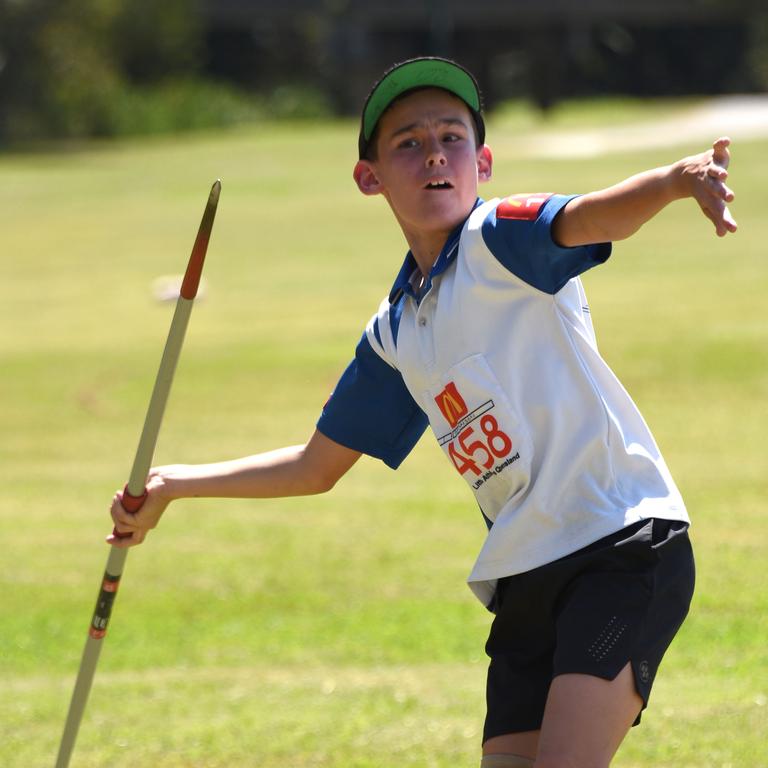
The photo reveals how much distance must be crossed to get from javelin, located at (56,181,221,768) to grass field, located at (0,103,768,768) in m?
0.90

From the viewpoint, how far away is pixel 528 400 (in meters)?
3.39

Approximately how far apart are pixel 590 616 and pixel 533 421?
423 mm

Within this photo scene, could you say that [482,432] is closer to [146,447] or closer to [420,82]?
[420,82]

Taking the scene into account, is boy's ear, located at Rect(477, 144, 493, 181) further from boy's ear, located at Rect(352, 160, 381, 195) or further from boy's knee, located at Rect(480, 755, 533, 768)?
boy's knee, located at Rect(480, 755, 533, 768)

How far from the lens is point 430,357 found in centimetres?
352

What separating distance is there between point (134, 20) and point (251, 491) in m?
54.6

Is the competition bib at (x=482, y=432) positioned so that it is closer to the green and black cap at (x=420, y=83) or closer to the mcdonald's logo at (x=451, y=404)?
the mcdonald's logo at (x=451, y=404)

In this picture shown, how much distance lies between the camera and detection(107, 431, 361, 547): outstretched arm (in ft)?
13.3

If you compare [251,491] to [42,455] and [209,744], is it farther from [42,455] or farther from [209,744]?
[42,455]

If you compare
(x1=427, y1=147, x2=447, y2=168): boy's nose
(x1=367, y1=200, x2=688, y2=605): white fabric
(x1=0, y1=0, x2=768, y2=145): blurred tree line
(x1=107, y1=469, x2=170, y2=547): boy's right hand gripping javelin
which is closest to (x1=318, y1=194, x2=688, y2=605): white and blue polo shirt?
(x1=367, y1=200, x2=688, y2=605): white fabric

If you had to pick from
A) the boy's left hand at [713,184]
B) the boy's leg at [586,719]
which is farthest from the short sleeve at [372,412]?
the boy's left hand at [713,184]

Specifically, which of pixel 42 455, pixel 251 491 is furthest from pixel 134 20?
pixel 251 491

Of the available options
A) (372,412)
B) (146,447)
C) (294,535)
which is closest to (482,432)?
(372,412)

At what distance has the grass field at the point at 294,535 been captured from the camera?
544cm
